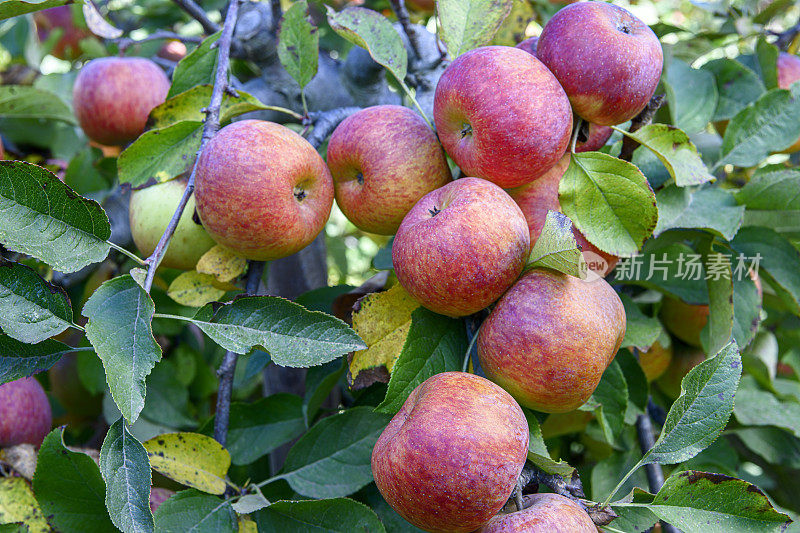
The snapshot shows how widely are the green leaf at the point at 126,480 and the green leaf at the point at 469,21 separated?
2.24 ft

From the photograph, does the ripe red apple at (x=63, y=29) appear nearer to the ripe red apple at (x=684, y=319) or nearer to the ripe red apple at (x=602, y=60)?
the ripe red apple at (x=602, y=60)

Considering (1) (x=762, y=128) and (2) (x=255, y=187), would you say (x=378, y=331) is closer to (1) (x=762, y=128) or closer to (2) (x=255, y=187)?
(2) (x=255, y=187)

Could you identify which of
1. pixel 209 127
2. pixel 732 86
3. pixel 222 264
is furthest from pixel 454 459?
pixel 732 86

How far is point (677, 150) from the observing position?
0.84 m

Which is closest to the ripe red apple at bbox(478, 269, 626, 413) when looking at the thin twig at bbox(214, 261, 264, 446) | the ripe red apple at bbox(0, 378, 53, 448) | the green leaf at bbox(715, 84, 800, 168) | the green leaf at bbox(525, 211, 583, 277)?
the green leaf at bbox(525, 211, 583, 277)

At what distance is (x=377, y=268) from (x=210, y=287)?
0.32 metres

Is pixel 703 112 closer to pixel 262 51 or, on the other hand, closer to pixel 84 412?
pixel 262 51

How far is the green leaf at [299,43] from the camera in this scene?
0.94 m

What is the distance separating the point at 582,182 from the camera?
0.78 metres

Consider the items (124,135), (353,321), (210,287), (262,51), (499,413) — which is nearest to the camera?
(499,413)

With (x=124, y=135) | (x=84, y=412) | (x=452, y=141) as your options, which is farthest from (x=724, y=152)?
(x=84, y=412)

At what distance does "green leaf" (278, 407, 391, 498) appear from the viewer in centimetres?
85

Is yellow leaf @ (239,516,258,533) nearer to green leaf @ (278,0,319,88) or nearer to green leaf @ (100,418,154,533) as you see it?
green leaf @ (100,418,154,533)

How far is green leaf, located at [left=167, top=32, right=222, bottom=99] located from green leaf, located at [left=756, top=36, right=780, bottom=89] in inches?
46.3
